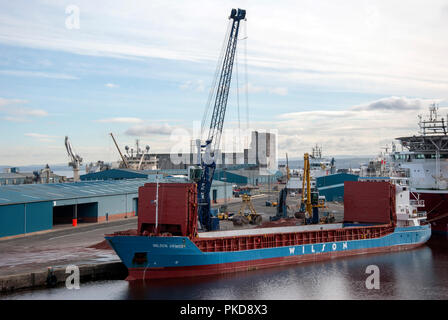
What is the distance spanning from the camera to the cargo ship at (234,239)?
28875 mm

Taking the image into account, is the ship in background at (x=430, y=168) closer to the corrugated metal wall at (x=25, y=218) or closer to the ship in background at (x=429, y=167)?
the ship in background at (x=429, y=167)

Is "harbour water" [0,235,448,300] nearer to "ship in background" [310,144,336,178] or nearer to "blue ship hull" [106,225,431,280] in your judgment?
"blue ship hull" [106,225,431,280]

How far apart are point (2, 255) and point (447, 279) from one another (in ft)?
101

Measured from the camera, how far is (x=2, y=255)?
104 feet

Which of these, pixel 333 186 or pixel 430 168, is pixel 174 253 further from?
pixel 333 186

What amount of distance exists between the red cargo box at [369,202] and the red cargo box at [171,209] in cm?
1764

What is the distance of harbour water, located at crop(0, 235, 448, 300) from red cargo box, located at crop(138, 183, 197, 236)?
3501mm

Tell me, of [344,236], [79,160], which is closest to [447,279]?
[344,236]

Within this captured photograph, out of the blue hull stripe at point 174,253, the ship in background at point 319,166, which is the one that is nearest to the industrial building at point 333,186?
the ship in background at point 319,166

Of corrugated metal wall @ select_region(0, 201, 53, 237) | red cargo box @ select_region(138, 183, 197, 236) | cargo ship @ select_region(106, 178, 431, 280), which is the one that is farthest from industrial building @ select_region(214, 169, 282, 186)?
red cargo box @ select_region(138, 183, 197, 236)

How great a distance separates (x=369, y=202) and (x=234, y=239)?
1608 cm
